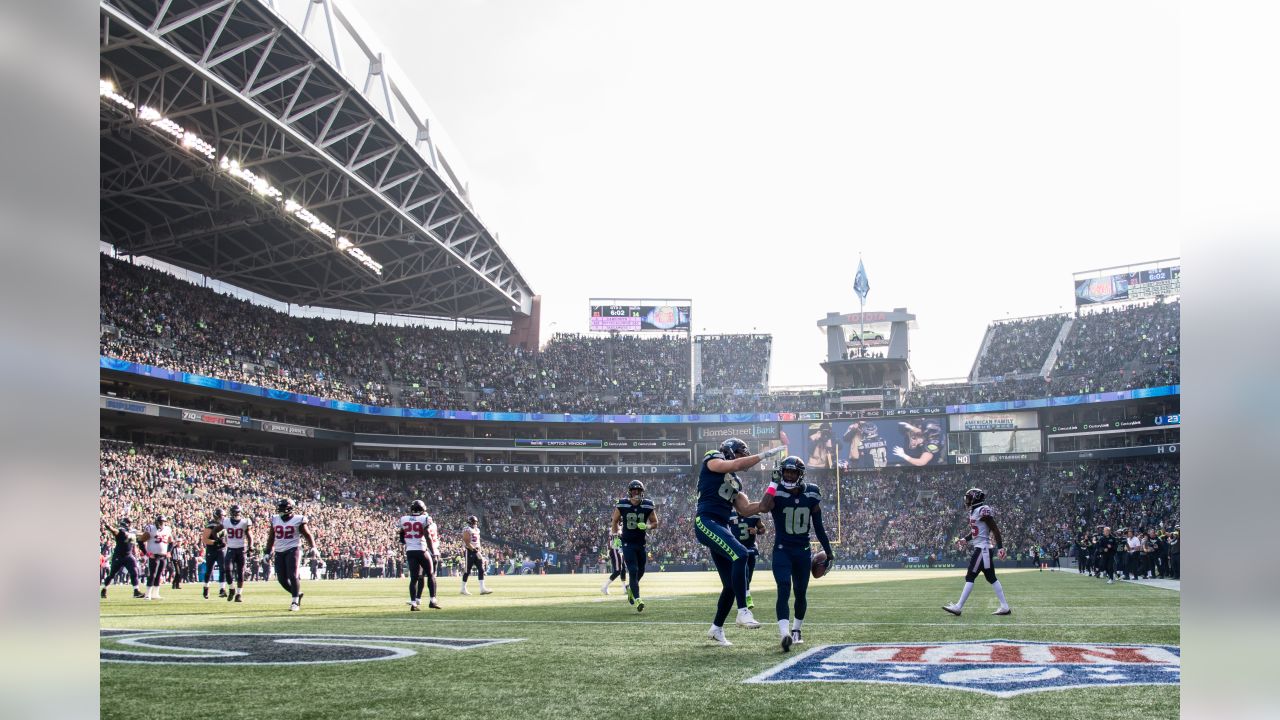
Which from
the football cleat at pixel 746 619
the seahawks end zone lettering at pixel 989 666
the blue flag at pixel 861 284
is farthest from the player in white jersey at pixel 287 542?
the blue flag at pixel 861 284

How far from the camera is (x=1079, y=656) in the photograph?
10.3 m

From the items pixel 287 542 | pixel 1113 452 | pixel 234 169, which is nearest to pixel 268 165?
pixel 234 169

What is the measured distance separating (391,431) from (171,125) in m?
33.2

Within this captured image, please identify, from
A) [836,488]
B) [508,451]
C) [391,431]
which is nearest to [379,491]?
[391,431]

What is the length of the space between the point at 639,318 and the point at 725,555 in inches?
2763

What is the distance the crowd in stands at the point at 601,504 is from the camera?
49.0 meters

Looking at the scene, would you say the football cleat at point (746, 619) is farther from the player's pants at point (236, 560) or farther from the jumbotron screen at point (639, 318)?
the jumbotron screen at point (639, 318)

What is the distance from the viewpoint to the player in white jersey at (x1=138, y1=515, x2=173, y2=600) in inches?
964

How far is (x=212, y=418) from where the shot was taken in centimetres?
5272

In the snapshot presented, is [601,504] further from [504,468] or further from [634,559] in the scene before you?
[634,559]

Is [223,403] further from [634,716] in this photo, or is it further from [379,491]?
[634,716]

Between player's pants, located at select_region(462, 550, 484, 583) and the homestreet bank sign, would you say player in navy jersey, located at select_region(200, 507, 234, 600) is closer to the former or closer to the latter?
player's pants, located at select_region(462, 550, 484, 583)

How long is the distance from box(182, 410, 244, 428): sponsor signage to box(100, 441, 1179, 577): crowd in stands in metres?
1.77

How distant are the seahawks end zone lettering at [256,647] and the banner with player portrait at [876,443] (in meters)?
53.0
